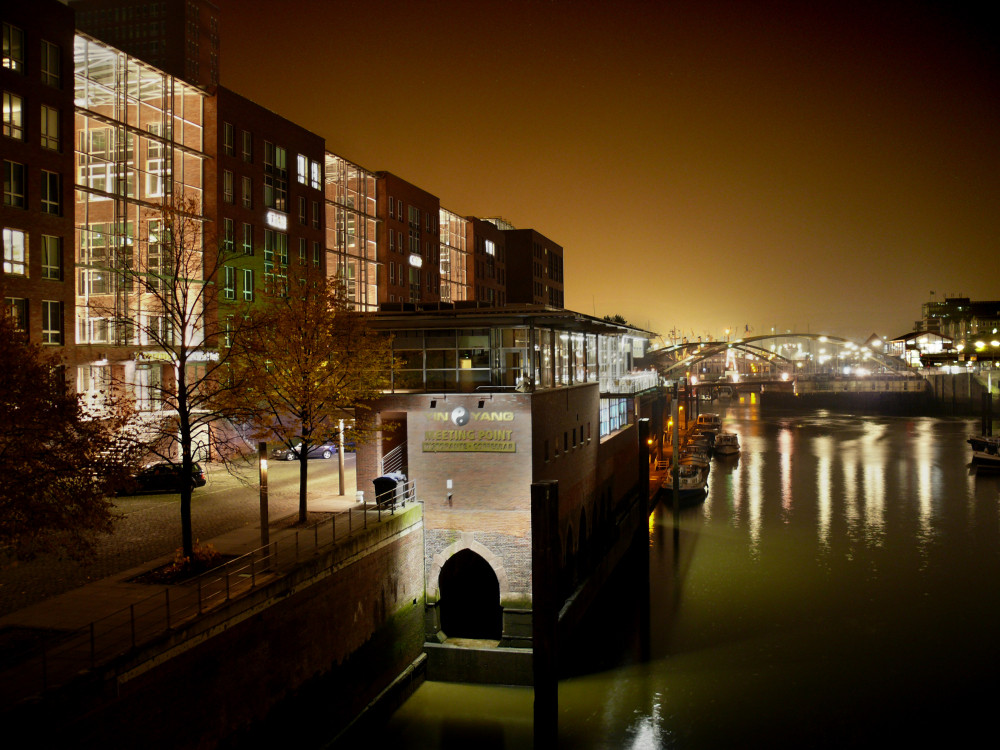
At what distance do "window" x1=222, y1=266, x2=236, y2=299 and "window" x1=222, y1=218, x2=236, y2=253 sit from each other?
1.01m

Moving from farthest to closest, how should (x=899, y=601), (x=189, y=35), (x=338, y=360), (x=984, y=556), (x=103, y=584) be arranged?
(x=189, y=35) → (x=984, y=556) → (x=899, y=601) → (x=338, y=360) → (x=103, y=584)

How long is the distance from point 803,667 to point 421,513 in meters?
11.8

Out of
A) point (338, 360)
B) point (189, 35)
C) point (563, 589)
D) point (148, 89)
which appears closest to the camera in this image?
point (338, 360)

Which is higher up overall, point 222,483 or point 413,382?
point 413,382

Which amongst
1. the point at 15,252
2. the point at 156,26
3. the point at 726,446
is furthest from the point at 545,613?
the point at 156,26

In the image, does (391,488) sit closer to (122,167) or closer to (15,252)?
(15,252)

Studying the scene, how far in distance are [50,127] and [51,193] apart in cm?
263

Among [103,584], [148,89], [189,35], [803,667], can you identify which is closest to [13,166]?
[148,89]

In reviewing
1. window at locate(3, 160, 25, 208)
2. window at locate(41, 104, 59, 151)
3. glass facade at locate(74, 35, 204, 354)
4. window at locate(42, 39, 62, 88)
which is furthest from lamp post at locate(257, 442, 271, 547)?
window at locate(42, 39, 62, 88)

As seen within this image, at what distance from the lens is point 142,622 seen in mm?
13062

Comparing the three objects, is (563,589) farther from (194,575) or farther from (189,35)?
(189,35)

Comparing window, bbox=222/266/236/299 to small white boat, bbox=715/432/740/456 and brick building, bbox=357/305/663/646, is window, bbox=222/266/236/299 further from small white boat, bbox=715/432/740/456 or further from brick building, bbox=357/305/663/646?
small white boat, bbox=715/432/740/456

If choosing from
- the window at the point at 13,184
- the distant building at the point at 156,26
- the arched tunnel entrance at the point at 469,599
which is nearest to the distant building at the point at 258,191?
the window at the point at 13,184

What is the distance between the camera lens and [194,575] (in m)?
16.0
